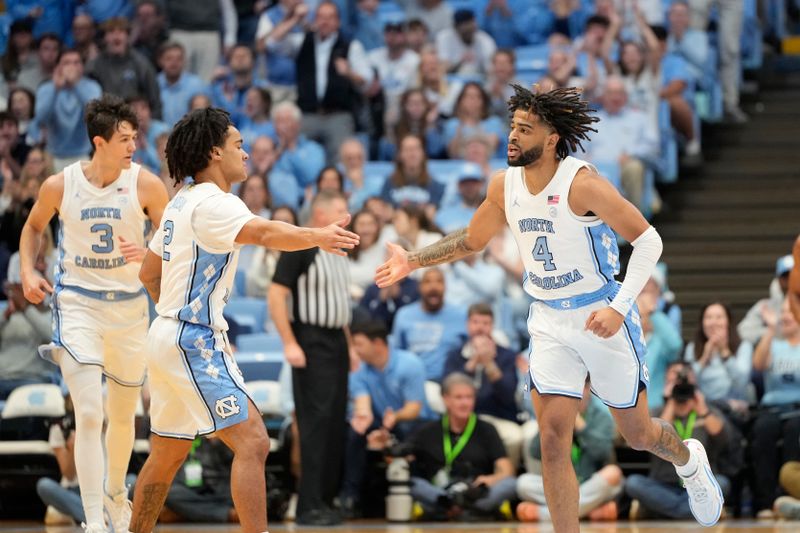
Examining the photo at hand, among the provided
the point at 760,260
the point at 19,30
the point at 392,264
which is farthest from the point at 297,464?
the point at 19,30

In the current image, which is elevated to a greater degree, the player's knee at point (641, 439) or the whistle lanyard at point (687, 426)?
the player's knee at point (641, 439)

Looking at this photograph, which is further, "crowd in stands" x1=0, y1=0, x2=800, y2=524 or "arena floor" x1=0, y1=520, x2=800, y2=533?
"crowd in stands" x1=0, y1=0, x2=800, y2=524

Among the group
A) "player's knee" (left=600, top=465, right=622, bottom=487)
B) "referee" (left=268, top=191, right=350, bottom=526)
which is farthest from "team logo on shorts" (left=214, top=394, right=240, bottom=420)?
"player's knee" (left=600, top=465, right=622, bottom=487)

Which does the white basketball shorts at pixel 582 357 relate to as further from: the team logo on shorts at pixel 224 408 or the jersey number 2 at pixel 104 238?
the jersey number 2 at pixel 104 238

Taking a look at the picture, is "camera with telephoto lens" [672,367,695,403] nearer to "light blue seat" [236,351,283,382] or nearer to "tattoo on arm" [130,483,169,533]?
"light blue seat" [236,351,283,382]

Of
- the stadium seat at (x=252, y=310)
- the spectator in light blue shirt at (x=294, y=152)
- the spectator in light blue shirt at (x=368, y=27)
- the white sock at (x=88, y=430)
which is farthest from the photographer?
the spectator in light blue shirt at (x=368, y=27)

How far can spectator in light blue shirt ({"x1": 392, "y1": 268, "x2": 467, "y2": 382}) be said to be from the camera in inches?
461

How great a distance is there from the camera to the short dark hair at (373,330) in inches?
440

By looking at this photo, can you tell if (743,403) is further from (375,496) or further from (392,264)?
(392,264)

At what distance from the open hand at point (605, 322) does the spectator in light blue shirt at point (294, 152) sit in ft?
24.7

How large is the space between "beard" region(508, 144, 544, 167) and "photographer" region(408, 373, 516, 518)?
4.15m

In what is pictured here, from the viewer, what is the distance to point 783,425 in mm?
10766

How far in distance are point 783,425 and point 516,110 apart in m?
4.76

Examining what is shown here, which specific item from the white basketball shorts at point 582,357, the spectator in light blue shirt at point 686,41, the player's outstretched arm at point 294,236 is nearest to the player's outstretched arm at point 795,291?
the white basketball shorts at point 582,357
